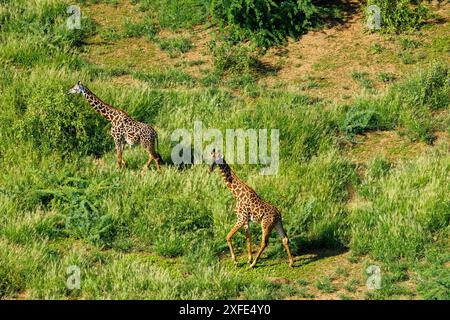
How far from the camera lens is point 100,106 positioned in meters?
21.3

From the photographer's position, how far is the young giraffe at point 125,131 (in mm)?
20688

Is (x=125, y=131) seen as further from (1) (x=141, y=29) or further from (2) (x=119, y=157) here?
(1) (x=141, y=29)

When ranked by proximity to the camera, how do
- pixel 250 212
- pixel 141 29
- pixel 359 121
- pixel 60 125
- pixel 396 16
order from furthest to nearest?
1. pixel 141 29
2. pixel 396 16
3. pixel 359 121
4. pixel 60 125
5. pixel 250 212

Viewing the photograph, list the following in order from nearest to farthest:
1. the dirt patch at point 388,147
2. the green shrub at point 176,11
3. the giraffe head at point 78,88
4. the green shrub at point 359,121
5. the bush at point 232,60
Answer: the giraffe head at point 78,88 < the dirt patch at point 388,147 < the green shrub at point 359,121 < the bush at point 232,60 < the green shrub at point 176,11

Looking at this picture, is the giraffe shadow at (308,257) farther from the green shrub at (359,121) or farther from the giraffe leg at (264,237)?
the green shrub at (359,121)

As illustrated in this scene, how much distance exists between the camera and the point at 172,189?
66.6ft

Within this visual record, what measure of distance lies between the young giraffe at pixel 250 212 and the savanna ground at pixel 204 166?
47 centimetres

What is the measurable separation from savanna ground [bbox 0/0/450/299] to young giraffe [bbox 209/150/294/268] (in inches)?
18.7

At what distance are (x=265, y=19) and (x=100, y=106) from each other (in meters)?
5.73

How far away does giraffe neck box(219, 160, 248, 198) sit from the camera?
18550 mm

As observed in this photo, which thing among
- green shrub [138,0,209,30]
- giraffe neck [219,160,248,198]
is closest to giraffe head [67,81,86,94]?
giraffe neck [219,160,248,198]

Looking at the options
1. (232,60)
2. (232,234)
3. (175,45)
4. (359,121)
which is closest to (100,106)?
(232,234)

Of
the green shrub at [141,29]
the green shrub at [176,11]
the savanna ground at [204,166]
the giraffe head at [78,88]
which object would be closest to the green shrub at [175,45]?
the savanna ground at [204,166]

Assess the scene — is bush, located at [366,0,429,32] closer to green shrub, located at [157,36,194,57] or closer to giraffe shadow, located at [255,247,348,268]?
green shrub, located at [157,36,194,57]
